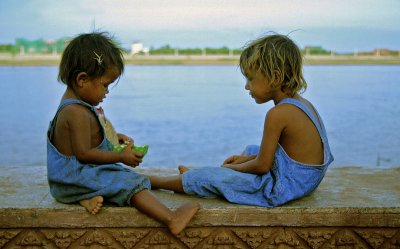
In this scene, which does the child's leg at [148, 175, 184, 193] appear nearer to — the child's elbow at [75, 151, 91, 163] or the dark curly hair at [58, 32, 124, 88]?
the child's elbow at [75, 151, 91, 163]

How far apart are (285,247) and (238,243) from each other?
0.23 meters

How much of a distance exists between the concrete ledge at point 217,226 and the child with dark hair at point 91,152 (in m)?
0.07

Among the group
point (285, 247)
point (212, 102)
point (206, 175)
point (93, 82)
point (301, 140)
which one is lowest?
point (212, 102)

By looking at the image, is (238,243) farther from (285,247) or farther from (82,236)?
(82,236)

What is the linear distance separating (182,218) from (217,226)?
196 mm

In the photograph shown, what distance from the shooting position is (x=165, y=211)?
2.99m

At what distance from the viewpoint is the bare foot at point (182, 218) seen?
9.74 feet

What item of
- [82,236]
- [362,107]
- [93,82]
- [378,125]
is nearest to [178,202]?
[82,236]

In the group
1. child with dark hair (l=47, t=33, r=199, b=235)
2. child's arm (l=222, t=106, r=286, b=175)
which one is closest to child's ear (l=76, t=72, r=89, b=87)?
child with dark hair (l=47, t=33, r=199, b=235)

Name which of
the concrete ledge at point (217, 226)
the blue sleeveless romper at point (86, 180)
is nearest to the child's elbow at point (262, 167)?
A: the concrete ledge at point (217, 226)

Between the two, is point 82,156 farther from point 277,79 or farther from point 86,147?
point 277,79

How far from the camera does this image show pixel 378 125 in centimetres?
1191

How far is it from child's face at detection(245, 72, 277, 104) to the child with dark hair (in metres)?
0.65

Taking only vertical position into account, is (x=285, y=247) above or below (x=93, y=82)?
below
